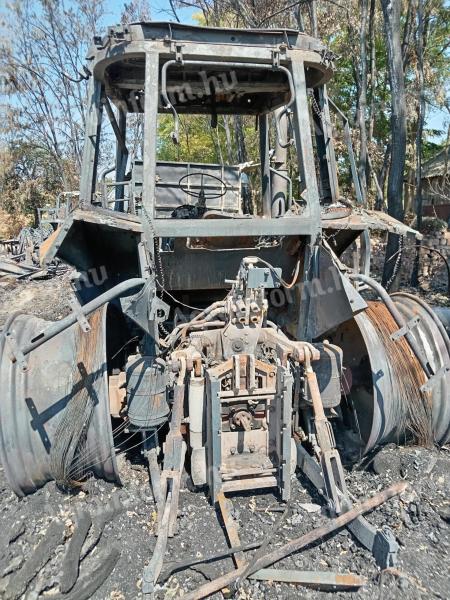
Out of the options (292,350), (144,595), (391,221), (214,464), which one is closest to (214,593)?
(144,595)

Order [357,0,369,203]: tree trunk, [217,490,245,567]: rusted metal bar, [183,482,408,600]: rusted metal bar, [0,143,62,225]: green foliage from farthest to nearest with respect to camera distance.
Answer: [0,143,62,225]: green foliage < [357,0,369,203]: tree trunk < [217,490,245,567]: rusted metal bar < [183,482,408,600]: rusted metal bar

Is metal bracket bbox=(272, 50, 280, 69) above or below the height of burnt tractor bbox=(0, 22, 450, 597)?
above

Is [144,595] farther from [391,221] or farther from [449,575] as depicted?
[391,221]

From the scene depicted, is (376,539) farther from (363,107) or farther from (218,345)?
(363,107)

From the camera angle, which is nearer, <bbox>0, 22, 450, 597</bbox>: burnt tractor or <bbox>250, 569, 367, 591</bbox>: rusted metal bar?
<bbox>250, 569, 367, 591</bbox>: rusted metal bar

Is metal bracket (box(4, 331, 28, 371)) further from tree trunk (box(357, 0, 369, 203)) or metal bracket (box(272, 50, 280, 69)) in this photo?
tree trunk (box(357, 0, 369, 203))

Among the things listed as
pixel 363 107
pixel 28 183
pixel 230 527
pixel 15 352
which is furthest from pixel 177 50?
pixel 28 183

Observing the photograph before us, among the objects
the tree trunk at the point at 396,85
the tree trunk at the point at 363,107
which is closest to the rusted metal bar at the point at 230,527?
the tree trunk at the point at 396,85

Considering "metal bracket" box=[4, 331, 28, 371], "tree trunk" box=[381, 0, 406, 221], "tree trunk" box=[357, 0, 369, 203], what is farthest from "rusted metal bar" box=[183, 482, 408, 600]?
"tree trunk" box=[357, 0, 369, 203]

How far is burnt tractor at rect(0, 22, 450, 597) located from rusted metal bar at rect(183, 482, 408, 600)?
0.33ft

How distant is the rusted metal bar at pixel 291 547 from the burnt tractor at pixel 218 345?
0.10m

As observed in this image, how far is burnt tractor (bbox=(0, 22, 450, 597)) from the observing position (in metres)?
2.93

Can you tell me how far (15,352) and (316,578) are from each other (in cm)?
192

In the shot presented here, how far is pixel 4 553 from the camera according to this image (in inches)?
108
